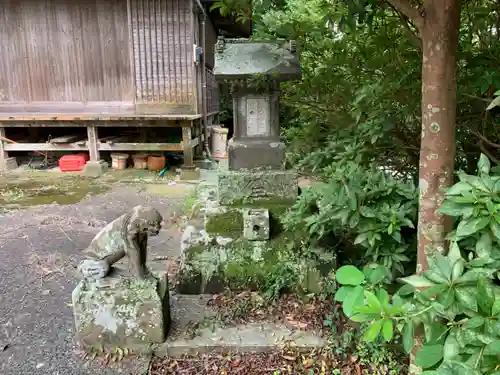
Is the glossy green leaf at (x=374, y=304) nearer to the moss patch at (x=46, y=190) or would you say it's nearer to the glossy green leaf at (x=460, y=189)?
the glossy green leaf at (x=460, y=189)

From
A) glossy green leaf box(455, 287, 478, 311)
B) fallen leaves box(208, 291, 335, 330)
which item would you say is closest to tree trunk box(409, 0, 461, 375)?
glossy green leaf box(455, 287, 478, 311)

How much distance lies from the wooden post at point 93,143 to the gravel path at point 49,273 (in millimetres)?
1888

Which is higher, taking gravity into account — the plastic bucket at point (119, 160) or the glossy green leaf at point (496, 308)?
the glossy green leaf at point (496, 308)

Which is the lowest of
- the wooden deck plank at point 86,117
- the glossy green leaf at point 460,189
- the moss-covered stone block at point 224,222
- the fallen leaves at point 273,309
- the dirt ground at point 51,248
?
the dirt ground at point 51,248

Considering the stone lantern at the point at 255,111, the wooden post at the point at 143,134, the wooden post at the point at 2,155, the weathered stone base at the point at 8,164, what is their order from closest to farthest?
the stone lantern at the point at 255,111 < the wooden post at the point at 2,155 < the weathered stone base at the point at 8,164 < the wooden post at the point at 143,134

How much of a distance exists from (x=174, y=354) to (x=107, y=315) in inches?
21.4

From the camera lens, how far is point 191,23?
8930 millimetres

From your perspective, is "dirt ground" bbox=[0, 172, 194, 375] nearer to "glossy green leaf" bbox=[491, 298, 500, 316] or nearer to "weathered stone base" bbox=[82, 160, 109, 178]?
"weathered stone base" bbox=[82, 160, 109, 178]

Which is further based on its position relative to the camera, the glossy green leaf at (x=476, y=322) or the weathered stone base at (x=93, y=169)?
the weathered stone base at (x=93, y=169)

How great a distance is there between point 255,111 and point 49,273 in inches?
107

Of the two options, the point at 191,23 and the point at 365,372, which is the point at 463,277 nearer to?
the point at 365,372

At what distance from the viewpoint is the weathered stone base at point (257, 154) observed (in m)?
4.16

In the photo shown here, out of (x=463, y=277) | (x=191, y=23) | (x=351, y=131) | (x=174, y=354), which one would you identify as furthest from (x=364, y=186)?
(x=191, y=23)

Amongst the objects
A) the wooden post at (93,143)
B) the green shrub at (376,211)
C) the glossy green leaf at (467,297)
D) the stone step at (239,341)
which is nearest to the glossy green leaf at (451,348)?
the glossy green leaf at (467,297)
